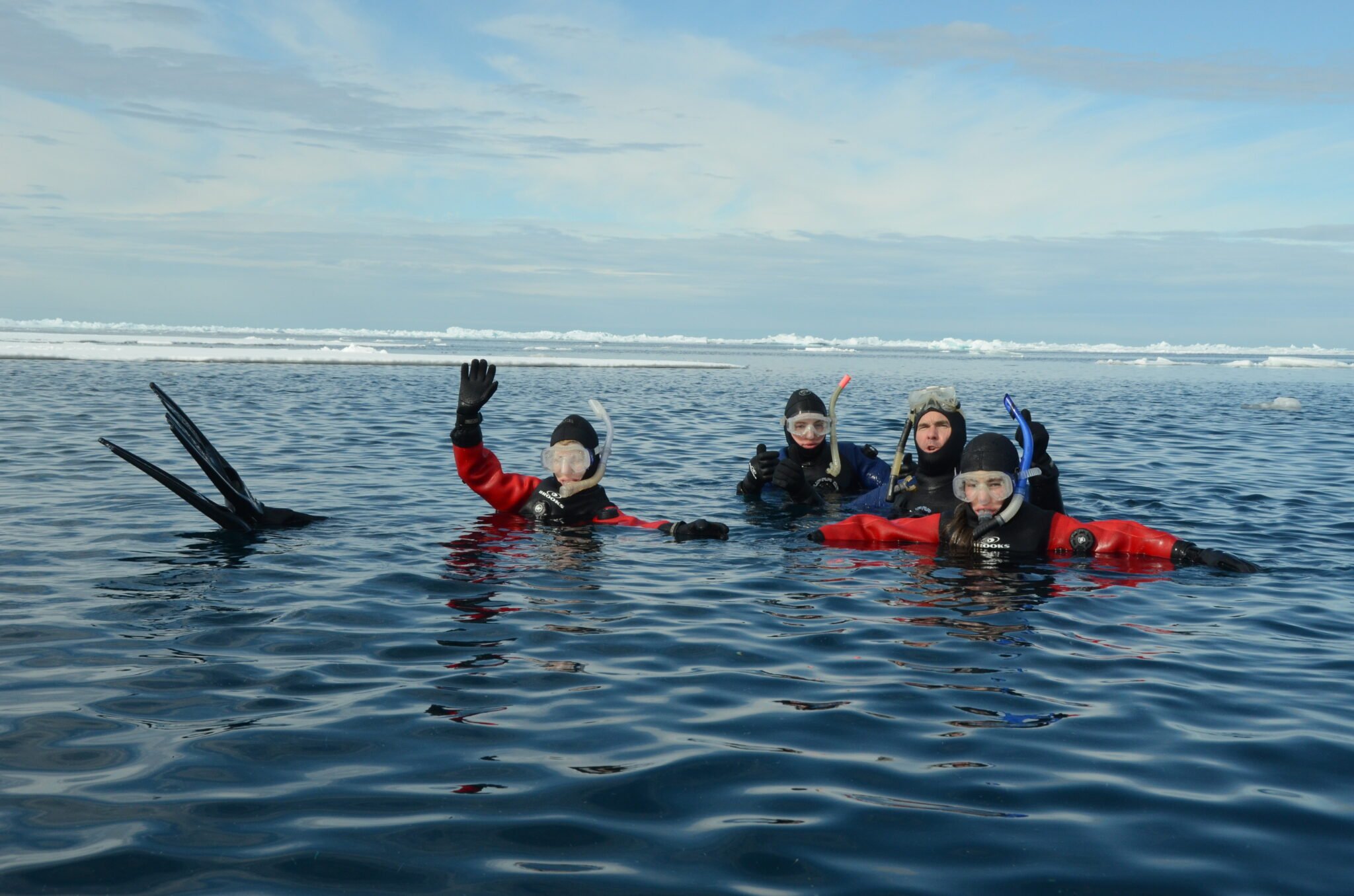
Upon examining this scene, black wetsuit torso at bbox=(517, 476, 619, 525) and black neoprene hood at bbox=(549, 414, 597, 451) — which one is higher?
black neoprene hood at bbox=(549, 414, 597, 451)

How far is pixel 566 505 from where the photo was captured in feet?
27.9

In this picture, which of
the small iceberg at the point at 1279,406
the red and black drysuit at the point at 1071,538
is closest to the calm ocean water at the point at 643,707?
the red and black drysuit at the point at 1071,538

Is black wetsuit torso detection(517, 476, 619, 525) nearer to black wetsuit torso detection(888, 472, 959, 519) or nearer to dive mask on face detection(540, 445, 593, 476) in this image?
dive mask on face detection(540, 445, 593, 476)

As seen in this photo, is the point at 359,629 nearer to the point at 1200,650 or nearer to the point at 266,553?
the point at 266,553

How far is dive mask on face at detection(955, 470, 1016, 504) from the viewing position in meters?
7.20

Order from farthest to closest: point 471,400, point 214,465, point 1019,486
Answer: point 471,400, point 1019,486, point 214,465

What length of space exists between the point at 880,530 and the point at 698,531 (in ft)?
4.54

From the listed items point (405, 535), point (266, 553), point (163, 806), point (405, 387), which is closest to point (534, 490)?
point (405, 535)

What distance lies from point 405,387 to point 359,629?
64.9 ft

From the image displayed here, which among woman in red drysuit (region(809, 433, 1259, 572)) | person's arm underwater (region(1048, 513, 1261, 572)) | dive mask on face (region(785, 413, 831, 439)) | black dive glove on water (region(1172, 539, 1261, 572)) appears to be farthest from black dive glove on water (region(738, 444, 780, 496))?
black dive glove on water (region(1172, 539, 1261, 572))

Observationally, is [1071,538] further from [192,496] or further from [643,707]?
[192,496]

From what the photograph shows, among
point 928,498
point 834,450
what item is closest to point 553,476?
point 834,450

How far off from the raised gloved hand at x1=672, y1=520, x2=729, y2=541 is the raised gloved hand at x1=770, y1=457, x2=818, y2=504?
5.45ft

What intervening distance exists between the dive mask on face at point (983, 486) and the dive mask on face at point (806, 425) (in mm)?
2707
